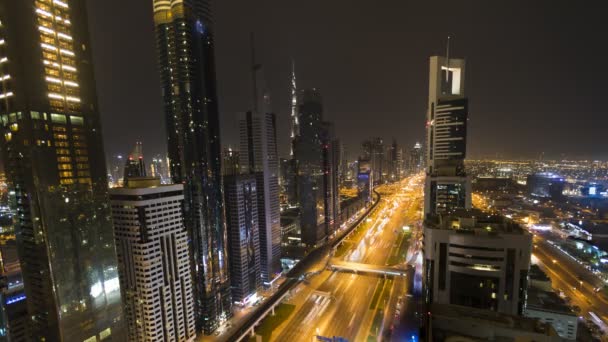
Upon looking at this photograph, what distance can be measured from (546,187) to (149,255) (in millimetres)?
133902

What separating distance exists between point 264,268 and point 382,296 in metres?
24.3

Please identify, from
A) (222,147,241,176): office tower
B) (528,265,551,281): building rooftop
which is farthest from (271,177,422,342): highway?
(222,147,241,176): office tower

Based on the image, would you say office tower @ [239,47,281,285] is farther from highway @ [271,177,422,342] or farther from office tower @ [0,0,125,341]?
office tower @ [0,0,125,341]

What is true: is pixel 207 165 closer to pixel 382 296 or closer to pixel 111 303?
pixel 111 303

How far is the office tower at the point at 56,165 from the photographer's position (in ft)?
63.8

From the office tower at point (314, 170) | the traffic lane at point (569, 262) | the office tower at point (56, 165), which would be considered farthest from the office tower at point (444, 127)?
the office tower at point (56, 165)

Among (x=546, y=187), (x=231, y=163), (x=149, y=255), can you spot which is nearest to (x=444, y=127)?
(x=231, y=163)

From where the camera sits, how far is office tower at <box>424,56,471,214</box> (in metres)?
52.5

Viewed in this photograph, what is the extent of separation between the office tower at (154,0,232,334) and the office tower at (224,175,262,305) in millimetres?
4083

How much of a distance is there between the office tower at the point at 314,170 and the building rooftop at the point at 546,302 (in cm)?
4782

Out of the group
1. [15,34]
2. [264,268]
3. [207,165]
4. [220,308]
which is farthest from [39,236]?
[264,268]

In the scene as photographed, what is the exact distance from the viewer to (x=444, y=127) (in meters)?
58.1

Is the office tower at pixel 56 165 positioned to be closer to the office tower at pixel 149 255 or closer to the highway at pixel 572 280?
the office tower at pixel 149 255

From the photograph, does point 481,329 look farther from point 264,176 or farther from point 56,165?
point 264,176
